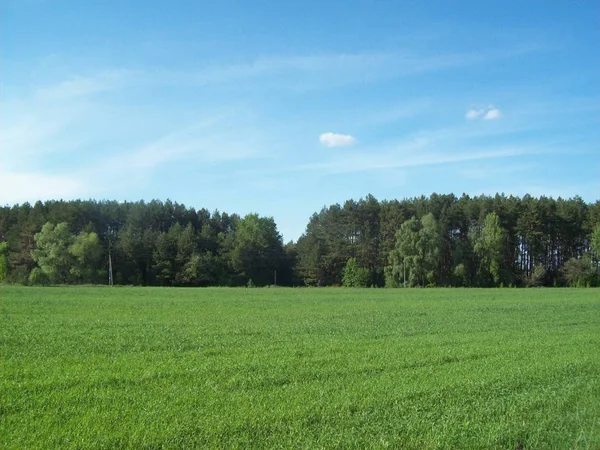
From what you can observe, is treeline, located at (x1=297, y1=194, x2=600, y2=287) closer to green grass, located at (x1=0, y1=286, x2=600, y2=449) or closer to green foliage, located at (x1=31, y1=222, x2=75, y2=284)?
green foliage, located at (x1=31, y1=222, x2=75, y2=284)

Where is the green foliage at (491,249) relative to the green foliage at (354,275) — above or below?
above

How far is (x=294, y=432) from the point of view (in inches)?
313

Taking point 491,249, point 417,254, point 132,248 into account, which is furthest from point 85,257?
point 491,249

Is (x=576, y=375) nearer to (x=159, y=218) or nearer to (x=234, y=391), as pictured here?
(x=234, y=391)

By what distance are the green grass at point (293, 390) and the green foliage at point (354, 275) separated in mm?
76450

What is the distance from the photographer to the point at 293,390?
Answer: 34.3 ft

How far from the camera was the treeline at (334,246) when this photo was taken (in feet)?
295

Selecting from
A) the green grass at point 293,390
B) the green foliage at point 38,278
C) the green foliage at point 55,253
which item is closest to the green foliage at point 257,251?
the green foliage at point 55,253

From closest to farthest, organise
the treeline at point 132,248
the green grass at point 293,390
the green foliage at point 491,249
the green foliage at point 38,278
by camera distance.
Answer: the green grass at point 293,390 → the green foliage at point 38,278 → the treeline at point 132,248 → the green foliage at point 491,249

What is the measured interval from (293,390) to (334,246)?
309ft

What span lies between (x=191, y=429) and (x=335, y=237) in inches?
3934

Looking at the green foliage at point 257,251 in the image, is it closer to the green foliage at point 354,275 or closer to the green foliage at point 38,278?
the green foliage at point 354,275

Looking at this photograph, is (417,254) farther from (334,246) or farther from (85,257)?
(85,257)

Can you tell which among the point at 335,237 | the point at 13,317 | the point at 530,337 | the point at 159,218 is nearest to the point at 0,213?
the point at 159,218
